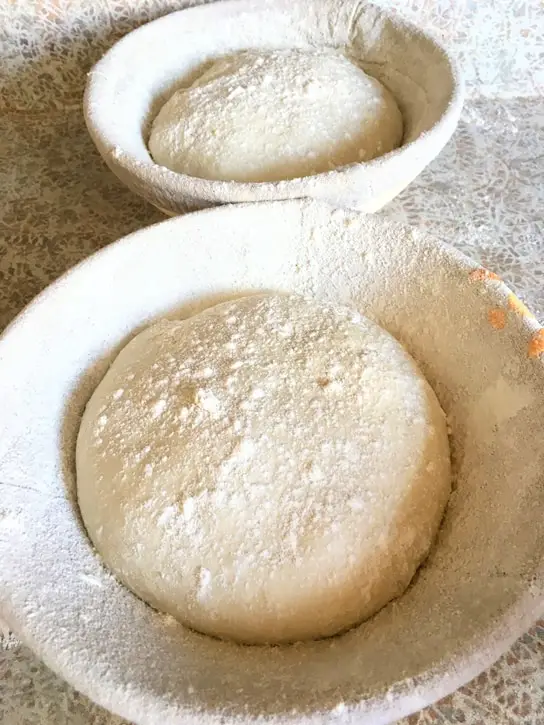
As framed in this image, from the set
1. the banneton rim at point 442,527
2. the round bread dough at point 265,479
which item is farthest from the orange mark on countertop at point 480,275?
the round bread dough at point 265,479

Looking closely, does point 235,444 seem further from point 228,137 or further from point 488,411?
point 228,137

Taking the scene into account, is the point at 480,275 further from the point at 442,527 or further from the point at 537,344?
the point at 442,527

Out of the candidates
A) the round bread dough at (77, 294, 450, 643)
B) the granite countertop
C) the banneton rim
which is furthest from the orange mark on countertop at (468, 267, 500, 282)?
the granite countertop

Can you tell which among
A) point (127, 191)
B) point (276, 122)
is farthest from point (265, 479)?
point (127, 191)

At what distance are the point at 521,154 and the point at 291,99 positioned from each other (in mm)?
436

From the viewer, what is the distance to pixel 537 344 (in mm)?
596

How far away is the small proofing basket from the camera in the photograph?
769 millimetres

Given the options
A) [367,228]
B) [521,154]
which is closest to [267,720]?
[367,228]

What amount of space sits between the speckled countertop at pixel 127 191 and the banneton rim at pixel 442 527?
0.26 metres

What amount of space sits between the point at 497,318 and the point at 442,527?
207mm

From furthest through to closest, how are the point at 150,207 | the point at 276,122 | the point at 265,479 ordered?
the point at 150,207, the point at 276,122, the point at 265,479

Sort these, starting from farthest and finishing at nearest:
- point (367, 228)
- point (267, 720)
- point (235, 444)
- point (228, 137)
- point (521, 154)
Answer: point (521, 154), point (228, 137), point (367, 228), point (235, 444), point (267, 720)

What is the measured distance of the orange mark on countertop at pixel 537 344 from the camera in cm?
59

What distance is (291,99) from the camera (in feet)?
2.92
